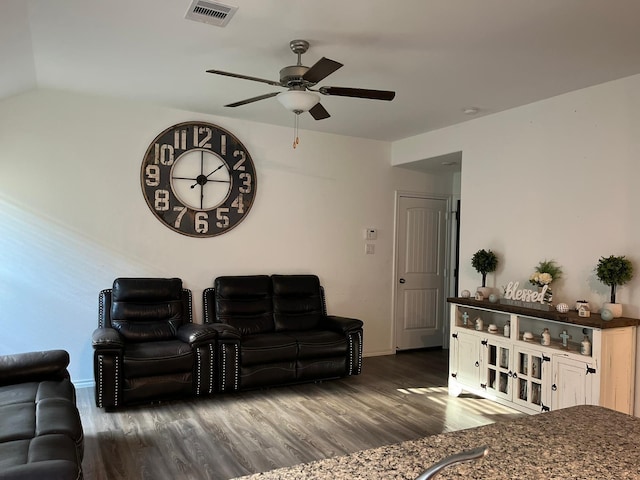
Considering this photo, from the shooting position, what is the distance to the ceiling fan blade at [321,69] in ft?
8.31

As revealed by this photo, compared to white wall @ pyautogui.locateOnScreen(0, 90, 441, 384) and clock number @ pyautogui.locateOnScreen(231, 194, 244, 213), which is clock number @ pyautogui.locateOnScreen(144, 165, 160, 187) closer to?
white wall @ pyautogui.locateOnScreen(0, 90, 441, 384)

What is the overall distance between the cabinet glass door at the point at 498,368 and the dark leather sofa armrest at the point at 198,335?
7.77 ft

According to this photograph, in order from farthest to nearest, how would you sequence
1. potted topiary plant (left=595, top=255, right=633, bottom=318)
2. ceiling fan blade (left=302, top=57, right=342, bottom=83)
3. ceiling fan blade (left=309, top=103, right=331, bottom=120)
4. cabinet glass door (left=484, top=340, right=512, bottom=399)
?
cabinet glass door (left=484, top=340, right=512, bottom=399)
potted topiary plant (left=595, top=255, right=633, bottom=318)
ceiling fan blade (left=309, top=103, right=331, bottom=120)
ceiling fan blade (left=302, top=57, right=342, bottom=83)

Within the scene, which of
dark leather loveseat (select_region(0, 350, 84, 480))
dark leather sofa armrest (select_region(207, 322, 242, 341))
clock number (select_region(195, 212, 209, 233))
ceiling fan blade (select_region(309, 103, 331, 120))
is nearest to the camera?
dark leather loveseat (select_region(0, 350, 84, 480))

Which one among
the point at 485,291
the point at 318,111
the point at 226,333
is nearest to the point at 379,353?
the point at 485,291

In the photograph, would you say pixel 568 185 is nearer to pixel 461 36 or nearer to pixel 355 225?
pixel 461 36

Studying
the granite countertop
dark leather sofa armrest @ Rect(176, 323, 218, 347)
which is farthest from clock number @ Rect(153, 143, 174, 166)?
the granite countertop

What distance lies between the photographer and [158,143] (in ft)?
15.4

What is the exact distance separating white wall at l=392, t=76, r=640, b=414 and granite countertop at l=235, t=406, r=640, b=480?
2.55 metres

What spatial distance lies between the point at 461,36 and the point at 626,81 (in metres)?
1.54

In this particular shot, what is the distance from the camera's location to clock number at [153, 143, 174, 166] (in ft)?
15.4

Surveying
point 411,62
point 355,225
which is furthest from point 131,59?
point 355,225

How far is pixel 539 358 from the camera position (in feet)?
12.3

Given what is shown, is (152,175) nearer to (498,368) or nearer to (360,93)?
(360,93)
